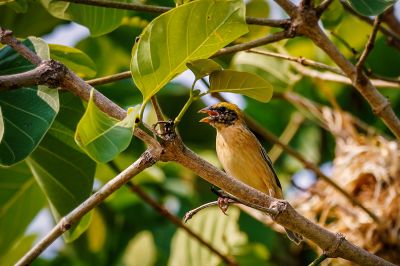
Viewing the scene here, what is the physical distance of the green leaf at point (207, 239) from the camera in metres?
4.41

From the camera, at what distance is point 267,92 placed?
244 centimetres

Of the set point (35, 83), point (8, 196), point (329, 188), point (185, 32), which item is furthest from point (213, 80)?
point (329, 188)

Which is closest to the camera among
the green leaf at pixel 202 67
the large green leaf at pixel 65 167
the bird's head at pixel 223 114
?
the green leaf at pixel 202 67

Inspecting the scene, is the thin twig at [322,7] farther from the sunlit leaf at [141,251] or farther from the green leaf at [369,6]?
the sunlit leaf at [141,251]

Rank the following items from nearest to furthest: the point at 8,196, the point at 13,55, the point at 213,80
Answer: the point at 213,80
the point at 13,55
the point at 8,196

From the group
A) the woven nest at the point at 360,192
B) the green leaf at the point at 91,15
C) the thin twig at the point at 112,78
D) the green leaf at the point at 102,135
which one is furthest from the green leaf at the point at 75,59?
the woven nest at the point at 360,192

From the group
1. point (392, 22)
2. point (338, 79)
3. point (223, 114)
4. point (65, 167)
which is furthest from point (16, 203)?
point (392, 22)

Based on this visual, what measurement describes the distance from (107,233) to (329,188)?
1615mm

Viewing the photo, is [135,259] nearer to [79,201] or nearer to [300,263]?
[300,263]

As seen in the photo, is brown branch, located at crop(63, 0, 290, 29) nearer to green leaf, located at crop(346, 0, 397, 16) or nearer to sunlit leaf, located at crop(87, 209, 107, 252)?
green leaf, located at crop(346, 0, 397, 16)

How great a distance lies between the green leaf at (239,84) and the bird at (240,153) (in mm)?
1378

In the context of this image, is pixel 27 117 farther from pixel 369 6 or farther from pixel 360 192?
pixel 360 192

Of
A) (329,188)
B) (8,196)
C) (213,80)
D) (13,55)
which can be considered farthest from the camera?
(329,188)

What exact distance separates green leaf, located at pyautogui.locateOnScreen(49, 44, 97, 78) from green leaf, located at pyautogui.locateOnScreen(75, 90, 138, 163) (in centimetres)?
96
